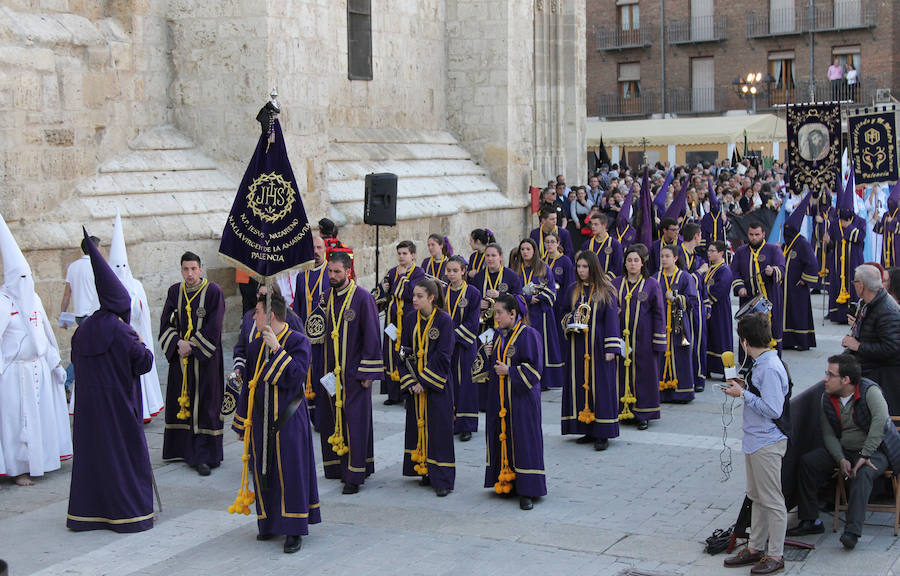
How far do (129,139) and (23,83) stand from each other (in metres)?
1.98

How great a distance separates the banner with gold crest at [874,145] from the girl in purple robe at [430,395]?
1057cm

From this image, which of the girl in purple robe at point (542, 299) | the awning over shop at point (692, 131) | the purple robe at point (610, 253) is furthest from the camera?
the awning over shop at point (692, 131)

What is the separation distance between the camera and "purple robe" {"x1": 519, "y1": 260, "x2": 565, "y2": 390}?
484 inches

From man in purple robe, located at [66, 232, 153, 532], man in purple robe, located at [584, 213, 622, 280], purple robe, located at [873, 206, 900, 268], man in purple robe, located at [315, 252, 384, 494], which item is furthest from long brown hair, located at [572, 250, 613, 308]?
purple robe, located at [873, 206, 900, 268]

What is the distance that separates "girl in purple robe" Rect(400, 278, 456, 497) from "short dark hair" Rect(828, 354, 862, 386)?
2902mm

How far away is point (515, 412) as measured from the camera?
8.38m

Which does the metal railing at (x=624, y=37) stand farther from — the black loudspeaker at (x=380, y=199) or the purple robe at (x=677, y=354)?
the purple robe at (x=677, y=354)

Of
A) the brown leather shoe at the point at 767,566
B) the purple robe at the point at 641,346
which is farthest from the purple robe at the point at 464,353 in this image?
the brown leather shoe at the point at 767,566

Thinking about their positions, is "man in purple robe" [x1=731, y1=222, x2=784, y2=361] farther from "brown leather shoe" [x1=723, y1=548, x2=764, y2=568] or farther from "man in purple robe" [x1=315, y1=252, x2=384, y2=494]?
"brown leather shoe" [x1=723, y1=548, x2=764, y2=568]

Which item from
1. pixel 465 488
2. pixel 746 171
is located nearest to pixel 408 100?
pixel 746 171

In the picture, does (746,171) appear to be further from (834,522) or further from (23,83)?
(834,522)

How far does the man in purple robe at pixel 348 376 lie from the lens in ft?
28.5

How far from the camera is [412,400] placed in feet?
29.3

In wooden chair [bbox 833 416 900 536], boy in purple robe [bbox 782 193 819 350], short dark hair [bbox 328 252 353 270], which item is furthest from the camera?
boy in purple robe [bbox 782 193 819 350]
